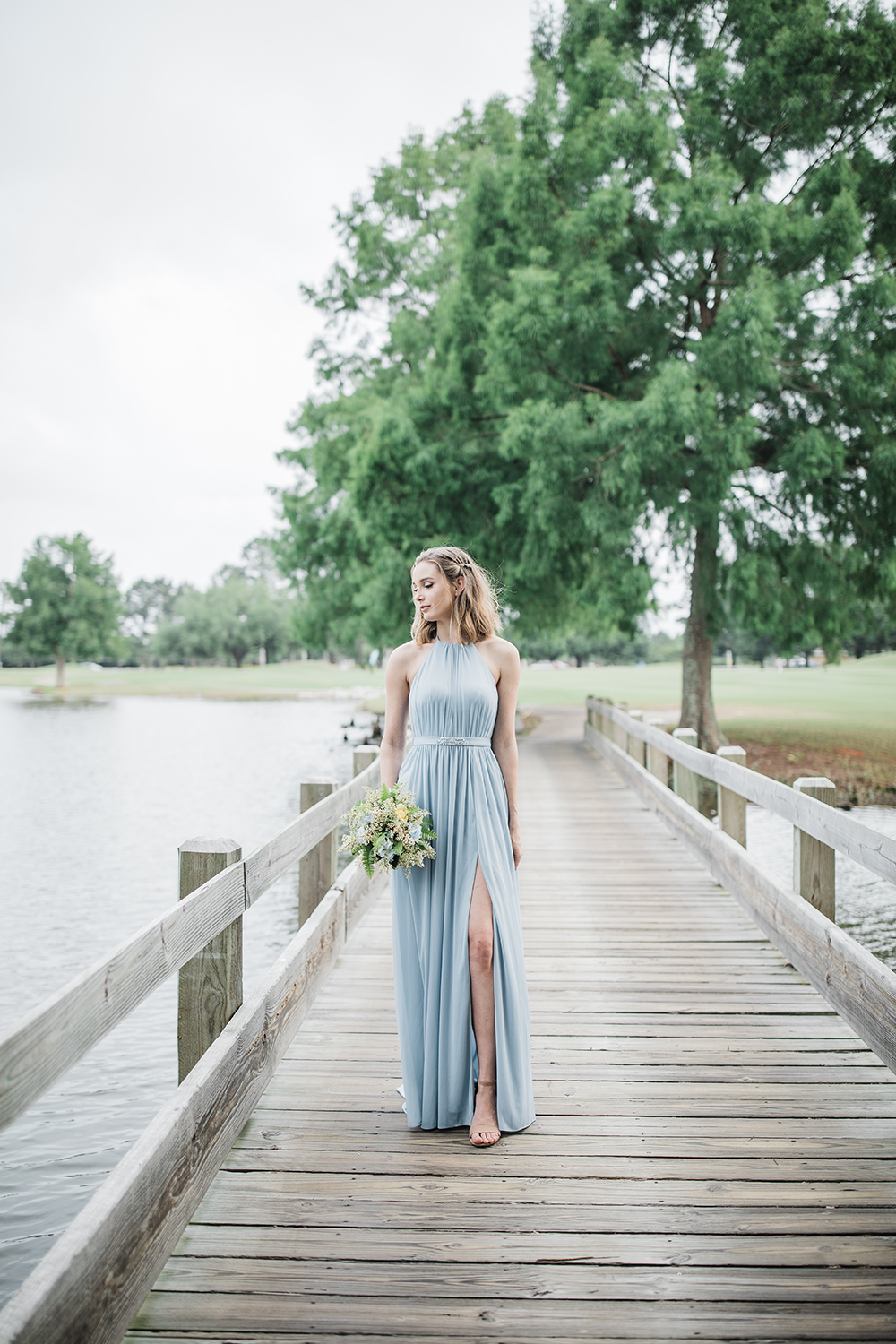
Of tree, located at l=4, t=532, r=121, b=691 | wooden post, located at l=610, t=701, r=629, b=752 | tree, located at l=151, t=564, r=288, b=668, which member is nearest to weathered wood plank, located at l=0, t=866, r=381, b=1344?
wooden post, located at l=610, t=701, r=629, b=752

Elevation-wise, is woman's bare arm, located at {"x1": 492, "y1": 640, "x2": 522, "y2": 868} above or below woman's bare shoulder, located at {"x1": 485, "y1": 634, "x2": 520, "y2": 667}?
below

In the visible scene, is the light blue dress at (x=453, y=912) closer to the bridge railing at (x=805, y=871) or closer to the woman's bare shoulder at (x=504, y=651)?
the woman's bare shoulder at (x=504, y=651)

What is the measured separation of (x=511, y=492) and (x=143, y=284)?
338 ft

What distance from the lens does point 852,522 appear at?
1639cm

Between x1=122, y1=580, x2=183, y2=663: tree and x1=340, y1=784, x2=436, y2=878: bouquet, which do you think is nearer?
x1=340, y1=784, x2=436, y2=878: bouquet

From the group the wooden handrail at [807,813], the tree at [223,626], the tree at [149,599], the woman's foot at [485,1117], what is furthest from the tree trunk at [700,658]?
the tree at [149,599]

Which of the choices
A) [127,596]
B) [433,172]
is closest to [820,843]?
[433,172]

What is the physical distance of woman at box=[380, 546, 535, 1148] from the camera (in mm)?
3309

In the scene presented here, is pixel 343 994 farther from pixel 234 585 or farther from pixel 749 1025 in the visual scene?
pixel 234 585

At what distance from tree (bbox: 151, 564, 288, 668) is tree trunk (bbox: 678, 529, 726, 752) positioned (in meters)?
77.3

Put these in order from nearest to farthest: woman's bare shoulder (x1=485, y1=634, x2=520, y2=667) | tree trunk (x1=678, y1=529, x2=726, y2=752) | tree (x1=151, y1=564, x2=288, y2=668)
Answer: woman's bare shoulder (x1=485, y1=634, x2=520, y2=667)
tree trunk (x1=678, y1=529, x2=726, y2=752)
tree (x1=151, y1=564, x2=288, y2=668)

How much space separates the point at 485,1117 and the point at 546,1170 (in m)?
0.29

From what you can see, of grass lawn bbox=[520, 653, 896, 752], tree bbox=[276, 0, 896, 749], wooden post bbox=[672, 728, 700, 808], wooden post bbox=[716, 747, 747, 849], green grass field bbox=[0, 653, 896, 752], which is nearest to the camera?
wooden post bbox=[716, 747, 747, 849]

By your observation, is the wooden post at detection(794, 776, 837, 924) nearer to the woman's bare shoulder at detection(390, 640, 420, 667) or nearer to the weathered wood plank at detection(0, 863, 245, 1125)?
the woman's bare shoulder at detection(390, 640, 420, 667)
